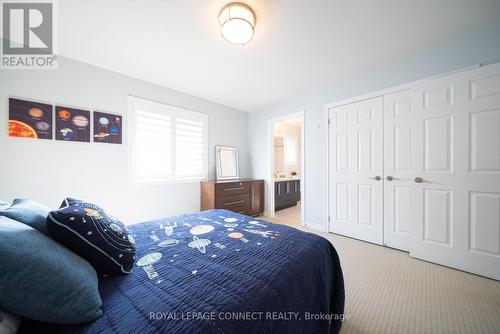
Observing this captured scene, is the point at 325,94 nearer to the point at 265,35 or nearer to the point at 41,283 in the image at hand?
the point at 265,35

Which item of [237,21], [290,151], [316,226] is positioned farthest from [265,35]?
[290,151]

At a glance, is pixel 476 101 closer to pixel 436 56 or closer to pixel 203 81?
pixel 436 56

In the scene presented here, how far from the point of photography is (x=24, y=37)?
2.03 meters

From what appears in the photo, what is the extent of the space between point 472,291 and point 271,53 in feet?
10.5

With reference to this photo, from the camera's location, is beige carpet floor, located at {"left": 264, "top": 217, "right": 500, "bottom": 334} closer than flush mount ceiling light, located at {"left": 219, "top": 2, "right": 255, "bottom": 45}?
Yes

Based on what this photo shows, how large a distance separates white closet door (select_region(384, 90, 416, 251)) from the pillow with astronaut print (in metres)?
3.09

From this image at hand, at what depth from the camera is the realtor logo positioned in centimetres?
169

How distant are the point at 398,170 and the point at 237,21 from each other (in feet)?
8.87

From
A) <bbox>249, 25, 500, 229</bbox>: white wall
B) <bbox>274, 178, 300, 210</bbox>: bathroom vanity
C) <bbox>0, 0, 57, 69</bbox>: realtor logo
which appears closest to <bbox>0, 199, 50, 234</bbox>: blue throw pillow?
<bbox>0, 0, 57, 69</bbox>: realtor logo

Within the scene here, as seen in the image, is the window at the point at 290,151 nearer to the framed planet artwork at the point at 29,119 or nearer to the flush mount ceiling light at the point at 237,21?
the flush mount ceiling light at the point at 237,21

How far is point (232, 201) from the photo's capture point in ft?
12.1

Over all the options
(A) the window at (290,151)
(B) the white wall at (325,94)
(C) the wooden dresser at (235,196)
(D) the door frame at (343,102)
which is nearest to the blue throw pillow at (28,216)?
(C) the wooden dresser at (235,196)

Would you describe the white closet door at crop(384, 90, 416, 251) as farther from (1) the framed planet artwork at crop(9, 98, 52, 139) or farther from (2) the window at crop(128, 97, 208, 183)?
(1) the framed planet artwork at crop(9, 98, 52, 139)

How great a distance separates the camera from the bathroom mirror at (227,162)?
4.02 metres
